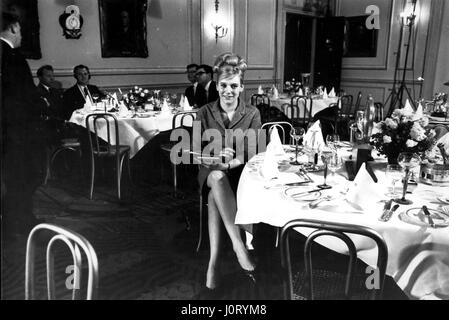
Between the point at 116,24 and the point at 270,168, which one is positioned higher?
the point at 116,24

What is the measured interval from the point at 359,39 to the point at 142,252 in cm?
753

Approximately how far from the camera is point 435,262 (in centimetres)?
137

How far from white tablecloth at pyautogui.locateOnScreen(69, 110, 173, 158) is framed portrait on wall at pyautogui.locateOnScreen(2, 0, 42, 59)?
1505mm

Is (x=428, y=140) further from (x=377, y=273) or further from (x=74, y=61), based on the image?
(x=74, y=61)

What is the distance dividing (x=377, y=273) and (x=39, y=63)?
5.24m

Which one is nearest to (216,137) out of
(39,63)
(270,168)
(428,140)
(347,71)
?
(270,168)

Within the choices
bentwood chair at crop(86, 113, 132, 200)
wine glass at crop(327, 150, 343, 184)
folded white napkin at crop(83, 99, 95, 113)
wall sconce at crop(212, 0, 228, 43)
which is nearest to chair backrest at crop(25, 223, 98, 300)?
wine glass at crop(327, 150, 343, 184)

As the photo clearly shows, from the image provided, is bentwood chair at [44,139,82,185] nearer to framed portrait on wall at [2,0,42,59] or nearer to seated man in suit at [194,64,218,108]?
framed portrait on wall at [2,0,42,59]

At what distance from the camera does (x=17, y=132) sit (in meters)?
2.88

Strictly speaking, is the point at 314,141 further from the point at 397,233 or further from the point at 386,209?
the point at 397,233

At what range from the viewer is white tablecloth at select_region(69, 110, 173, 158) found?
4.07m

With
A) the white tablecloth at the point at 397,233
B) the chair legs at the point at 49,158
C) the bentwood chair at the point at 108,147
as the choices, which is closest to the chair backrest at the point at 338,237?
the white tablecloth at the point at 397,233

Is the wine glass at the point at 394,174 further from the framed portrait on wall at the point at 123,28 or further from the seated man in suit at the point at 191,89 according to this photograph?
the framed portrait on wall at the point at 123,28

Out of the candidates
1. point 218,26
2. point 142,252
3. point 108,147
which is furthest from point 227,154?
point 218,26
